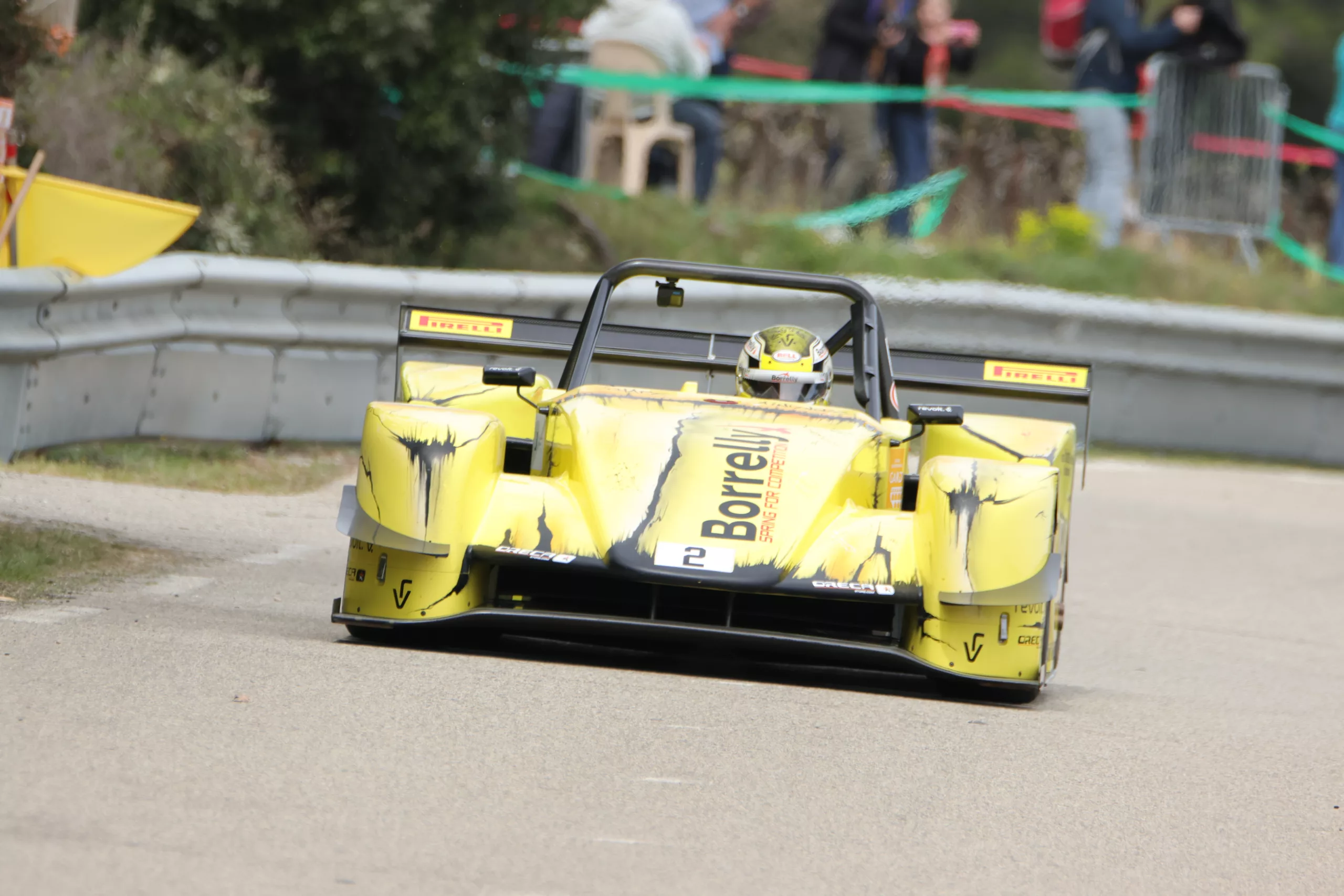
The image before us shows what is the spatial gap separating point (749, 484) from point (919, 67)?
10.8 meters

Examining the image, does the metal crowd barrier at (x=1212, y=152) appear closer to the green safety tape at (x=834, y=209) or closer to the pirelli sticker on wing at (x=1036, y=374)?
the green safety tape at (x=834, y=209)

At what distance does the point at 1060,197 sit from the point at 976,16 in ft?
91.1

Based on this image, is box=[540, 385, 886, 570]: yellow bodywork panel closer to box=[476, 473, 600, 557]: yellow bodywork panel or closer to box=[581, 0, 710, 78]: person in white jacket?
box=[476, 473, 600, 557]: yellow bodywork panel

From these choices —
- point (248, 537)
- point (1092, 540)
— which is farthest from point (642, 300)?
point (248, 537)

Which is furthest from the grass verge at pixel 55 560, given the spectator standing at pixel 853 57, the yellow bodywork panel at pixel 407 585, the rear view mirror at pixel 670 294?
the spectator standing at pixel 853 57

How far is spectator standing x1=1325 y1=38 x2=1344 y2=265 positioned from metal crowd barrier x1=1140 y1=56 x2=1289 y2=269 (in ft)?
1.74

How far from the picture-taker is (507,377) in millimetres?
7934

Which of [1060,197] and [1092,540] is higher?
[1060,197]

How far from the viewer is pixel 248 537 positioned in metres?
9.62

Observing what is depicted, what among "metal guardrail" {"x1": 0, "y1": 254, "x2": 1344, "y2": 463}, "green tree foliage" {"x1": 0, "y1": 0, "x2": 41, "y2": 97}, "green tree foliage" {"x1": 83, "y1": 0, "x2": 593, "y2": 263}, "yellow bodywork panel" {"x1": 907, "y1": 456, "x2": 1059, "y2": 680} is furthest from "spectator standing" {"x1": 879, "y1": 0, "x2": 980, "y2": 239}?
"yellow bodywork panel" {"x1": 907, "y1": 456, "x2": 1059, "y2": 680}

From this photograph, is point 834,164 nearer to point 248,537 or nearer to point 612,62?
point 612,62

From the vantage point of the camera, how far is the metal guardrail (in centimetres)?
1041

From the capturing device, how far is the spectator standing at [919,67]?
57.5ft

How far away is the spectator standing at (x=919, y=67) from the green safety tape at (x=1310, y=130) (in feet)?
9.98
